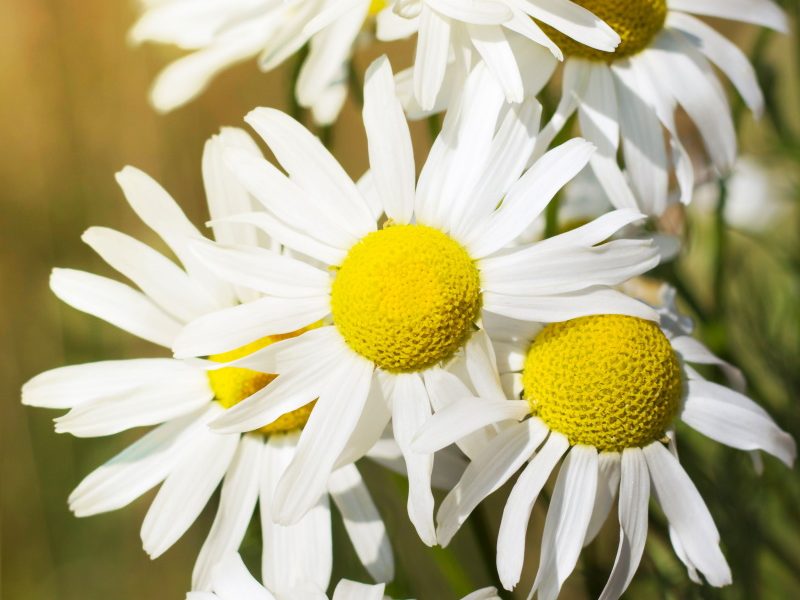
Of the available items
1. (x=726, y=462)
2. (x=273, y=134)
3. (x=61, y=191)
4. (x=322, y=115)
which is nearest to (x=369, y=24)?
(x=322, y=115)

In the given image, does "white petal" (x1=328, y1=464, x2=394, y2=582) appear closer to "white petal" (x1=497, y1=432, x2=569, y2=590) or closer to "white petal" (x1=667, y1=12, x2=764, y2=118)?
"white petal" (x1=497, y1=432, x2=569, y2=590)

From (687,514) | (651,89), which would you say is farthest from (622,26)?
(687,514)

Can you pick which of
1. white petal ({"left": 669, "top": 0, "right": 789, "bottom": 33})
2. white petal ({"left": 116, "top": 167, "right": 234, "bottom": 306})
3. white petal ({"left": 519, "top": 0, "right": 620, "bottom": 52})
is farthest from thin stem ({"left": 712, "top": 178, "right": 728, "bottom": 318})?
white petal ({"left": 116, "top": 167, "right": 234, "bottom": 306})

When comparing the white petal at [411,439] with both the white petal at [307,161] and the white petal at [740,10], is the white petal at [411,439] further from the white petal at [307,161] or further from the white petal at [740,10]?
the white petal at [740,10]

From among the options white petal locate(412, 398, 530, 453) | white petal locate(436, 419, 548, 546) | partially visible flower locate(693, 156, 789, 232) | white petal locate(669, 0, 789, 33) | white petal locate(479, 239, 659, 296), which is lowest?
partially visible flower locate(693, 156, 789, 232)

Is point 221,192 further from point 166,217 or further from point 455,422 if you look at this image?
point 455,422

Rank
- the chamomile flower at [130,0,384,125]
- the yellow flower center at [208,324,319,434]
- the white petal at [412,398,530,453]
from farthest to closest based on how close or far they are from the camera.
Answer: the chamomile flower at [130,0,384,125] < the yellow flower center at [208,324,319,434] < the white petal at [412,398,530,453]

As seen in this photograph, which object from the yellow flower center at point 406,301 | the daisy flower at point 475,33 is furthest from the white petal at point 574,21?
the yellow flower center at point 406,301

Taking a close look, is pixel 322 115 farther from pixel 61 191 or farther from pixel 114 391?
pixel 61 191
